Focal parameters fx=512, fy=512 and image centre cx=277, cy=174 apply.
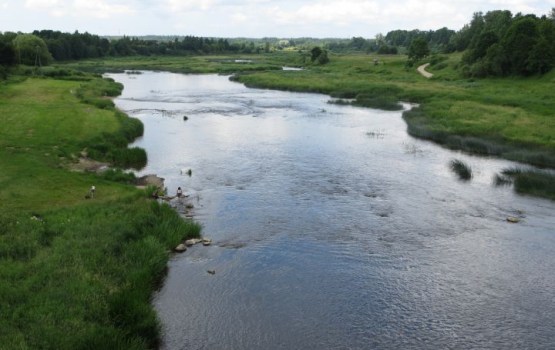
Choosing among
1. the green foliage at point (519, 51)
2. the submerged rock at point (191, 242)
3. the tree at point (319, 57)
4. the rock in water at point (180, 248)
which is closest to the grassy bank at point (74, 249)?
the rock in water at point (180, 248)

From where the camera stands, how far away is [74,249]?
19.8m

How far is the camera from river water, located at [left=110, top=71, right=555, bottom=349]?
17.4 metres

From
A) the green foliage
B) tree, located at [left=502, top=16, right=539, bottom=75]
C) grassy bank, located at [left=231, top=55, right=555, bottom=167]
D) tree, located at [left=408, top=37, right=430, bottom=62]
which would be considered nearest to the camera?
grassy bank, located at [left=231, top=55, right=555, bottom=167]

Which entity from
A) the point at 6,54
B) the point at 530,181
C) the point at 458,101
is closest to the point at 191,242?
the point at 530,181

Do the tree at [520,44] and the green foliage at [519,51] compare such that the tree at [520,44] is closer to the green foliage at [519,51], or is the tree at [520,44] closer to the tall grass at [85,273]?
the green foliage at [519,51]

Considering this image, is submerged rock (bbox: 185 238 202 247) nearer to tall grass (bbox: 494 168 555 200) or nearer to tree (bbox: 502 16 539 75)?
tall grass (bbox: 494 168 555 200)

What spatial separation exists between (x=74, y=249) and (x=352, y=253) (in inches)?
462

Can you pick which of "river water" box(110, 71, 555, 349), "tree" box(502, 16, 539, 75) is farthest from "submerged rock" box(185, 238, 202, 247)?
"tree" box(502, 16, 539, 75)

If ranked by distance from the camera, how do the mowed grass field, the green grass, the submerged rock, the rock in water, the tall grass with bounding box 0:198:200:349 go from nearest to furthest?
1. the tall grass with bounding box 0:198:200:349
2. the rock in water
3. the submerged rock
4. the mowed grass field
5. the green grass

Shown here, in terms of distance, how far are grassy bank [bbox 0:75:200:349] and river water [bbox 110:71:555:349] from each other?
1.32 metres

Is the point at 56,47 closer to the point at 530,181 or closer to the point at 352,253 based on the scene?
the point at 530,181

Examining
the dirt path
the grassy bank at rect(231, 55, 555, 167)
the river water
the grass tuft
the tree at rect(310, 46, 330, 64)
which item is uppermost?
the tree at rect(310, 46, 330, 64)

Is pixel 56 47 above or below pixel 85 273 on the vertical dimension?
above

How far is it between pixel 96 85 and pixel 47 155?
47.4 meters
